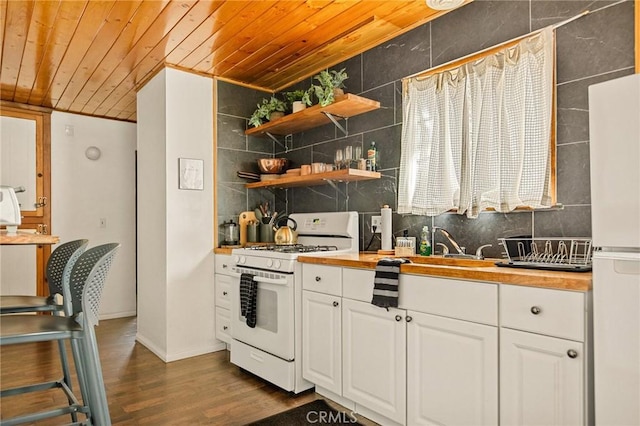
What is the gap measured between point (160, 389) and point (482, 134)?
2620 millimetres

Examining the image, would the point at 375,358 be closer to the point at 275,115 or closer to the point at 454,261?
the point at 454,261

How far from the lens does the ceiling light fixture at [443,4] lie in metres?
2.40

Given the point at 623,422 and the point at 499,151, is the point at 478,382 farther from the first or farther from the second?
the point at 499,151

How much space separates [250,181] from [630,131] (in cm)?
309

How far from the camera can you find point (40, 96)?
429cm

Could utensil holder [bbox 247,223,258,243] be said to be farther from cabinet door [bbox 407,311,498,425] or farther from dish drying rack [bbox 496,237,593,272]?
dish drying rack [bbox 496,237,593,272]

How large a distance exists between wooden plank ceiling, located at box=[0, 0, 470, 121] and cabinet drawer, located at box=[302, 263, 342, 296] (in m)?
1.61

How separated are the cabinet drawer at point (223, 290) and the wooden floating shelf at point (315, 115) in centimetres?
134

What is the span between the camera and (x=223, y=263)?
3568 millimetres

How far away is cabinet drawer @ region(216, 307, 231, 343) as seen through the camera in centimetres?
349

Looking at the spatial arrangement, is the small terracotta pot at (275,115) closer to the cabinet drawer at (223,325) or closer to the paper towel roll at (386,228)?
the paper towel roll at (386,228)

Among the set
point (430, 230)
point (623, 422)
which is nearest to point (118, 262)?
point (430, 230)

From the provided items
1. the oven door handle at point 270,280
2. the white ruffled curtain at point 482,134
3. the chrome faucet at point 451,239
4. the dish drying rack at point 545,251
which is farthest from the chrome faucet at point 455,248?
the oven door handle at point 270,280

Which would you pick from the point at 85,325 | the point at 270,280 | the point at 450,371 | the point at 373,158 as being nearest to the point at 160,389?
the point at 270,280
